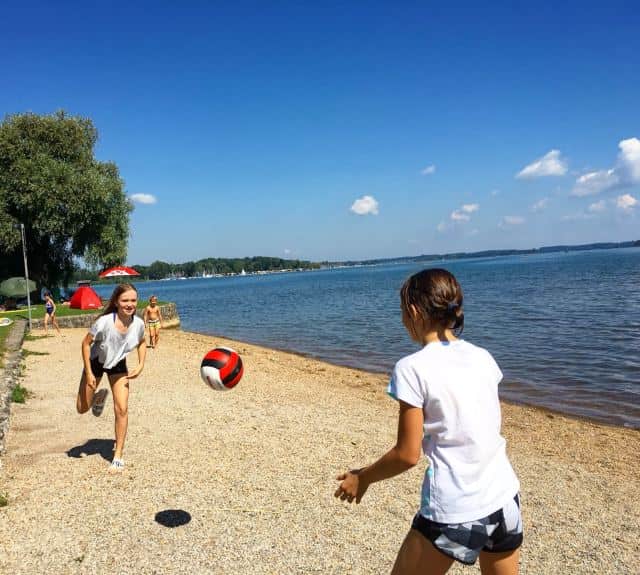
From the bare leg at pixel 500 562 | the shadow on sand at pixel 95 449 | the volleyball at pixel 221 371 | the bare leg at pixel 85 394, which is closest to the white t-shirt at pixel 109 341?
the bare leg at pixel 85 394

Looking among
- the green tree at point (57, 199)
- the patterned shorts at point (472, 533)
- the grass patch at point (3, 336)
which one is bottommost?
the grass patch at point (3, 336)

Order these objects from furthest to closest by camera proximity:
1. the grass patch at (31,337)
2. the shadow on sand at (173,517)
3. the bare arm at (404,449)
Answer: the grass patch at (31,337), the shadow on sand at (173,517), the bare arm at (404,449)

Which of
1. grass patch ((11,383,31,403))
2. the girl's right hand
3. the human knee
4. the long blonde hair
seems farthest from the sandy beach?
the long blonde hair

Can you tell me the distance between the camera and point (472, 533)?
Result: 85.8 inches

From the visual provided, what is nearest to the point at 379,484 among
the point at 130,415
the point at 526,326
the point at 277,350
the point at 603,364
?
the point at 130,415

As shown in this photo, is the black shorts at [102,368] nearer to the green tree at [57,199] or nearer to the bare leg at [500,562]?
the bare leg at [500,562]

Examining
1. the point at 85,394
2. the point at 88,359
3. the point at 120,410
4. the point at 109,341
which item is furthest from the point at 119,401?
the point at 109,341

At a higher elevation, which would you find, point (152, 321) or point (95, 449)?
point (152, 321)

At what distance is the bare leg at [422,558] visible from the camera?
7.32 ft

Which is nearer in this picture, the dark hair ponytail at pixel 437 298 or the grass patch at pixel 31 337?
the dark hair ponytail at pixel 437 298

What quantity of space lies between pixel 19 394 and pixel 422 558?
9322 millimetres

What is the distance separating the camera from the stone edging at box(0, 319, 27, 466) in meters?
7.35

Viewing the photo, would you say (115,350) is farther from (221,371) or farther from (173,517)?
(173,517)

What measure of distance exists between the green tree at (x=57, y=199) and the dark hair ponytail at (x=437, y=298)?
31.5 m
